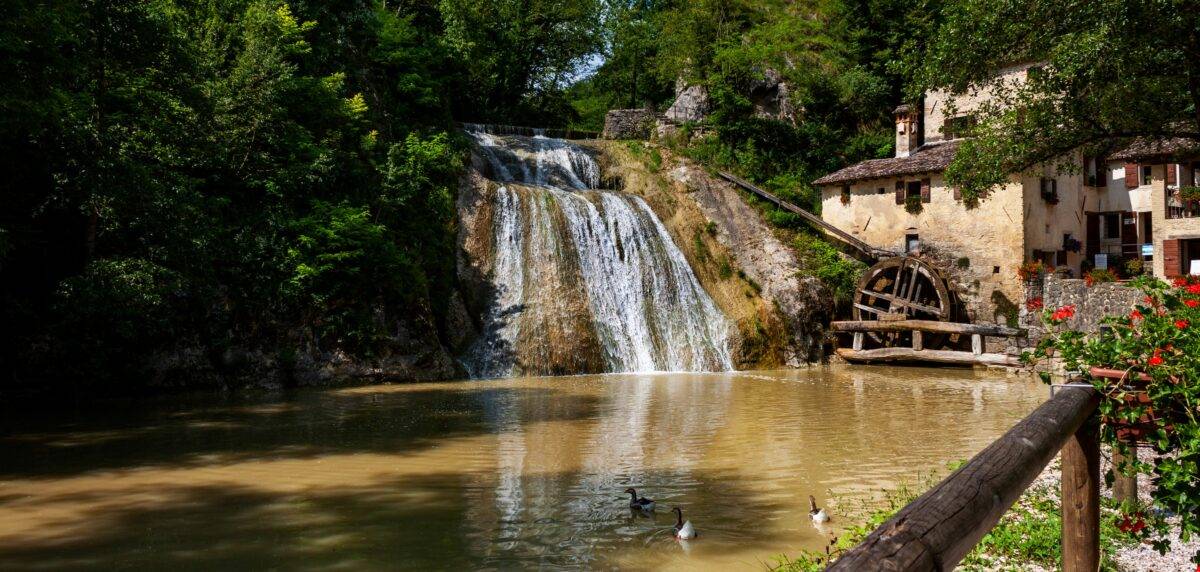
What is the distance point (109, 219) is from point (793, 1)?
3597 cm

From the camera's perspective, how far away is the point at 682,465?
10.3m

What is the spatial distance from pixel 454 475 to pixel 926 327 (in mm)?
19875

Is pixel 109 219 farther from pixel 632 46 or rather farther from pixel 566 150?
pixel 632 46

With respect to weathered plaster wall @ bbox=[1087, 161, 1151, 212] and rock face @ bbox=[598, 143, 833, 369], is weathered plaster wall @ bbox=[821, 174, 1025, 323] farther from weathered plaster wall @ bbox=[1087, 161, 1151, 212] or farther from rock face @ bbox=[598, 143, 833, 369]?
weathered plaster wall @ bbox=[1087, 161, 1151, 212]

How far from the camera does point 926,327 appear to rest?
993 inches

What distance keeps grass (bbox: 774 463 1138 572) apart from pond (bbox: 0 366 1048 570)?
0.56 m

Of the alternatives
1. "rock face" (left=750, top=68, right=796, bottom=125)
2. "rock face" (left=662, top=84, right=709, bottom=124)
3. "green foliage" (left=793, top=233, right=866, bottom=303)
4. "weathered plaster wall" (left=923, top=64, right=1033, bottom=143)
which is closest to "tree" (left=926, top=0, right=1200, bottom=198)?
"green foliage" (left=793, top=233, right=866, bottom=303)

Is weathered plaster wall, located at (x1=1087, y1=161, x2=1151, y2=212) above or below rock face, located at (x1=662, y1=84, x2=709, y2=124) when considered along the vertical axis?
below

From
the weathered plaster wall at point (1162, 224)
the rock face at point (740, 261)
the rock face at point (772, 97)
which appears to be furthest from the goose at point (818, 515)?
the rock face at point (772, 97)

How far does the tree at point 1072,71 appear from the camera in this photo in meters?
11.7

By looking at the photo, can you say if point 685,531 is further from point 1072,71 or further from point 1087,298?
point 1087,298

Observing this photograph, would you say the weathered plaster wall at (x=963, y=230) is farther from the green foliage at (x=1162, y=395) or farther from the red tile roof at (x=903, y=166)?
the green foliage at (x=1162, y=395)

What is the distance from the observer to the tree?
11.7m

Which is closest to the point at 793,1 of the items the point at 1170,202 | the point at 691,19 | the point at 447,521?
the point at 691,19
